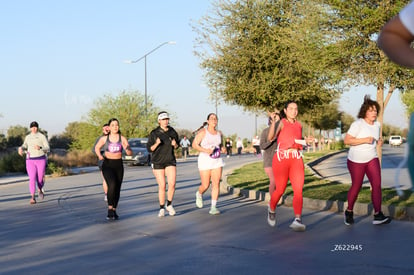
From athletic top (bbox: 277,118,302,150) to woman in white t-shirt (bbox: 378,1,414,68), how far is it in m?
6.04

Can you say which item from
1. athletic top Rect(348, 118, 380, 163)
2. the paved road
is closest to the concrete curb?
Result: the paved road

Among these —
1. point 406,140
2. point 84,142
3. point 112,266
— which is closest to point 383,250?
point 112,266

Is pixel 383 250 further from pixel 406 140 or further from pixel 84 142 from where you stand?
pixel 84 142

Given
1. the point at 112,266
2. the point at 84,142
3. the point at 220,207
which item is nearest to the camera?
the point at 112,266

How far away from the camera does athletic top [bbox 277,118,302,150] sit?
891 centimetres

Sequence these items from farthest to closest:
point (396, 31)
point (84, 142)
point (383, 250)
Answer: point (84, 142)
point (383, 250)
point (396, 31)

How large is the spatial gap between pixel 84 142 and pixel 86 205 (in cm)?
3536

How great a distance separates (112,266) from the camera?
21.5 ft

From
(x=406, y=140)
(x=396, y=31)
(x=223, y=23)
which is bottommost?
(x=406, y=140)

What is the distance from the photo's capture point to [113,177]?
10.9 meters

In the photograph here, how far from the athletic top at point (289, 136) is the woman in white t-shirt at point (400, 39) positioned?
6.04m

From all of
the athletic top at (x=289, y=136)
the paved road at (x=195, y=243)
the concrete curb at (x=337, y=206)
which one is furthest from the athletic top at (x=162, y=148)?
the concrete curb at (x=337, y=206)

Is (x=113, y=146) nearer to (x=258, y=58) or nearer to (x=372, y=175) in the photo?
(x=372, y=175)

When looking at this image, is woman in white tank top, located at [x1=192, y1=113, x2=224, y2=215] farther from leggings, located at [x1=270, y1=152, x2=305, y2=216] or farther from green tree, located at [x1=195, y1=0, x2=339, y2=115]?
green tree, located at [x1=195, y1=0, x2=339, y2=115]
